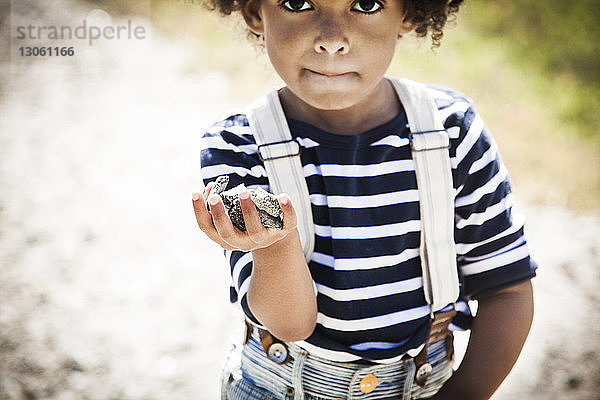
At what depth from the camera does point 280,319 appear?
1.24 metres

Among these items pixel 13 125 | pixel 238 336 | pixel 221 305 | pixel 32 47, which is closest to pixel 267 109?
pixel 238 336

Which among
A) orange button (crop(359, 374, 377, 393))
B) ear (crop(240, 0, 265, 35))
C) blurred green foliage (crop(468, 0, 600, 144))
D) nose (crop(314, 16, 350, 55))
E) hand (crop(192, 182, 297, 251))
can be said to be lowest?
orange button (crop(359, 374, 377, 393))

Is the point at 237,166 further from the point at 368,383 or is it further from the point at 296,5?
the point at 368,383

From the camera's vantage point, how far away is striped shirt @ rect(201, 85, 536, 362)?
1336 millimetres

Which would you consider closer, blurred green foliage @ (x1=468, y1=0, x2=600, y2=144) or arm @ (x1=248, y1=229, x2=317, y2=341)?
arm @ (x1=248, y1=229, x2=317, y2=341)

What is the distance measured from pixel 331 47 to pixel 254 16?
384 mm

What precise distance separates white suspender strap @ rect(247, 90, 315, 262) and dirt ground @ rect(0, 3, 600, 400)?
43 cm

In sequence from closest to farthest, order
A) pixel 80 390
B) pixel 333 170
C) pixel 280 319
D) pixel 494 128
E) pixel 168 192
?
pixel 280 319 < pixel 333 170 < pixel 80 390 < pixel 168 192 < pixel 494 128

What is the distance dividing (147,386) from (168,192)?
4.66ft

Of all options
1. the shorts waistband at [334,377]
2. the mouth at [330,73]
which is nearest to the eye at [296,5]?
the mouth at [330,73]

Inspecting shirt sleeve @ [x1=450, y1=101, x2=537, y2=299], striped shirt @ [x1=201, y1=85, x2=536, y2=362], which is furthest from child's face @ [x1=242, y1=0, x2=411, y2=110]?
shirt sleeve @ [x1=450, y1=101, x2=537, y2=299]

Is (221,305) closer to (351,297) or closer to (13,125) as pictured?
(351,297)

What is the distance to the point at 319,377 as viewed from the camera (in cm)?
138

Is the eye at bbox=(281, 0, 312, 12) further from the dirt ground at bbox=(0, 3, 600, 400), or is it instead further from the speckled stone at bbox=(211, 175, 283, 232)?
the dirt ground at bbox=(0, 3, 600, 400)
